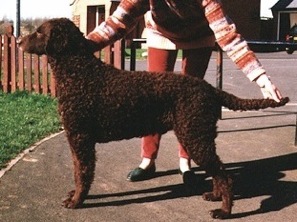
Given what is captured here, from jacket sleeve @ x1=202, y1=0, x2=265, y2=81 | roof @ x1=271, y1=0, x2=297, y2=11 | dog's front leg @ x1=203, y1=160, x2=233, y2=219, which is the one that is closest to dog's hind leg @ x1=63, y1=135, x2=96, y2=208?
dog's front leg @ x1=203, y1=160, x2=233, y2=219

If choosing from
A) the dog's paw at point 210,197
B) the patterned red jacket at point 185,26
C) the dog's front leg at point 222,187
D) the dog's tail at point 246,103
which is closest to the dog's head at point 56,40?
the patterned red jacket at point 185,26

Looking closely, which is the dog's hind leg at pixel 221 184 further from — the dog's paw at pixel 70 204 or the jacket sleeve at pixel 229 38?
the dog's paw at pixel 70 204

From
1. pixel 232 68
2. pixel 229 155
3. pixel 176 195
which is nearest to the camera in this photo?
pixel 176 195

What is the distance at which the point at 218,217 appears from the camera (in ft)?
13.3

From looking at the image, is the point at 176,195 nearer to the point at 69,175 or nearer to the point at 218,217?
the point at 218,217

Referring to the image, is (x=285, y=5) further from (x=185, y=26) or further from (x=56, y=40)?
(x=56, y=40)

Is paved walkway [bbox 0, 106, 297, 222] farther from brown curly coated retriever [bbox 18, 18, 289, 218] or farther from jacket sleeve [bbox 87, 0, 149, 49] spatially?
jacket sleeve [bbox 87, 0, 149, 49]

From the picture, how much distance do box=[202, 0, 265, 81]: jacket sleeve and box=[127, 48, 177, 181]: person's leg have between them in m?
0.78

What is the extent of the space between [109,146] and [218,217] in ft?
8.06

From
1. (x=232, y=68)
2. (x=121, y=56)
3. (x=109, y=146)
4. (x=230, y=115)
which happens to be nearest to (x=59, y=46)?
(x=109, y=146)

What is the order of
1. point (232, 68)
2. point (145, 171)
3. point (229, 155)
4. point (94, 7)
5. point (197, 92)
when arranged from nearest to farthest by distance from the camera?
point (197, 92) → point (145, 171) → point (229, 155) → point (232, 68) → point (94, 7)

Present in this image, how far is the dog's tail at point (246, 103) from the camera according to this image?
3922 mm

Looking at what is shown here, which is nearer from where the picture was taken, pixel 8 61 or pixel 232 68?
pixel 8 61

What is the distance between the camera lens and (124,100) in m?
4.00
